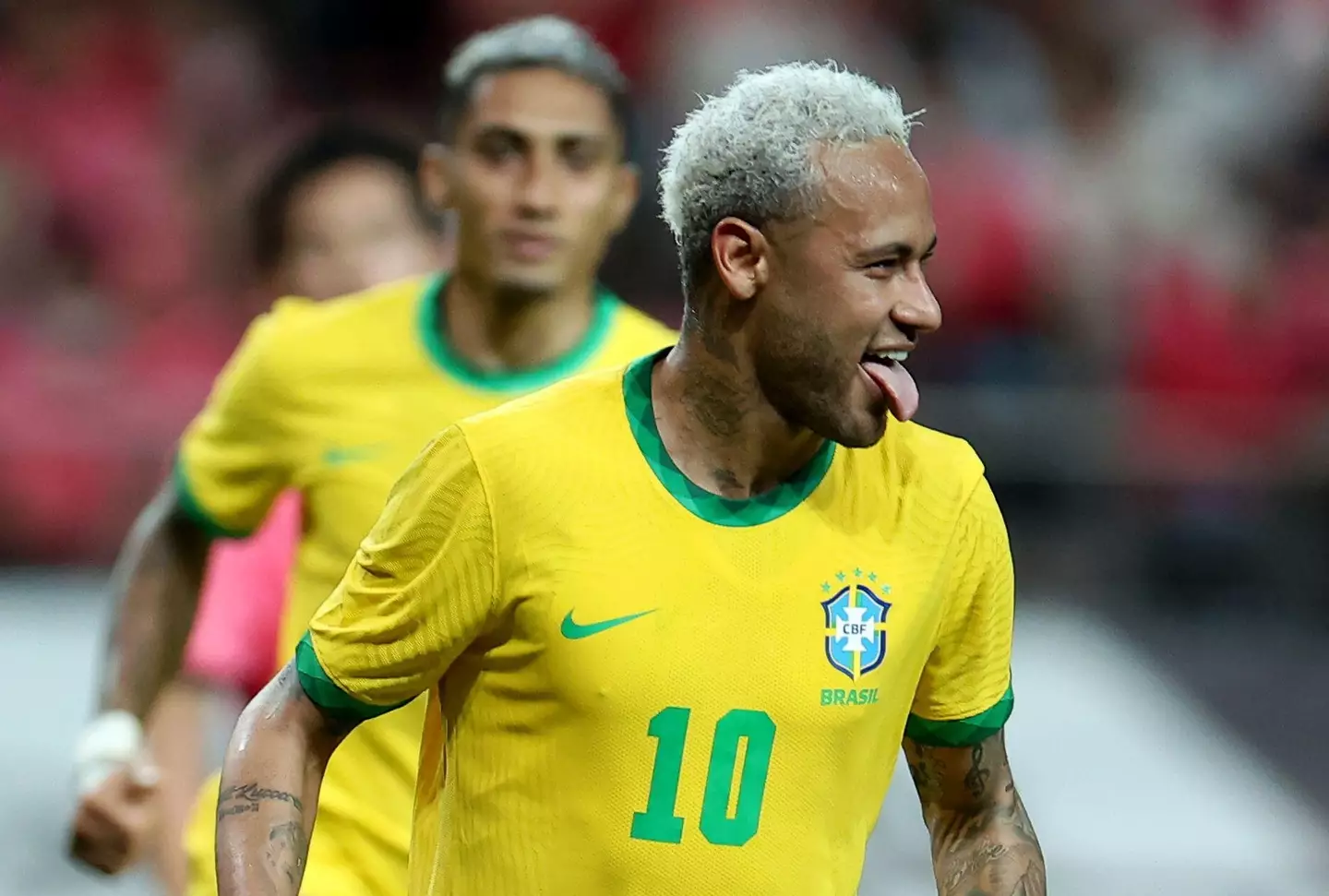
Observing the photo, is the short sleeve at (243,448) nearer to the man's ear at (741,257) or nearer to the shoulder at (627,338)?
the shoulder at (627,338)

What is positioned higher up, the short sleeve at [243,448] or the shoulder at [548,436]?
the short sleeve at [243,448]

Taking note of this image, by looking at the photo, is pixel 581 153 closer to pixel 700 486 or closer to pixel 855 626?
pixel 700 486

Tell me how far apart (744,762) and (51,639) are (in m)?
6.18

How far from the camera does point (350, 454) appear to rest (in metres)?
3.74

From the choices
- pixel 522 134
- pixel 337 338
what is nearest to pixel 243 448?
pixel 337 338

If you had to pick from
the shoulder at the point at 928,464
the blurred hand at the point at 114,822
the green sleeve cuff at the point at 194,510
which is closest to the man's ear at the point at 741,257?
the shoulder at the point at 928,464

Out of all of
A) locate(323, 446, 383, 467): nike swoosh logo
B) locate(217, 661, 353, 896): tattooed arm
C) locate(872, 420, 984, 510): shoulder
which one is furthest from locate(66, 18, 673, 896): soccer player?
locate(872, 420, 984, 510): shoulder

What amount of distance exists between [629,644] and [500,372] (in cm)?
130

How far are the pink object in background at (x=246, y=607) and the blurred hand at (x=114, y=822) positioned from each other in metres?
0.91

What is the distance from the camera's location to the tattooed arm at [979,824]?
105 inches

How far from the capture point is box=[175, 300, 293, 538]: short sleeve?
150 inches

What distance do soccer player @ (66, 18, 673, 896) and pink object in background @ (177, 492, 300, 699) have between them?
64cm

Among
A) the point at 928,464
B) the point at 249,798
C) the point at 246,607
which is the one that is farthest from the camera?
the point at 246,607

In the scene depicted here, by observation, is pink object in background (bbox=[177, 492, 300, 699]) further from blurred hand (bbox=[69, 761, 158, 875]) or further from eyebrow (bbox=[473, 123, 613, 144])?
eyebrow (bbox=[473, 123, 613, 144])
